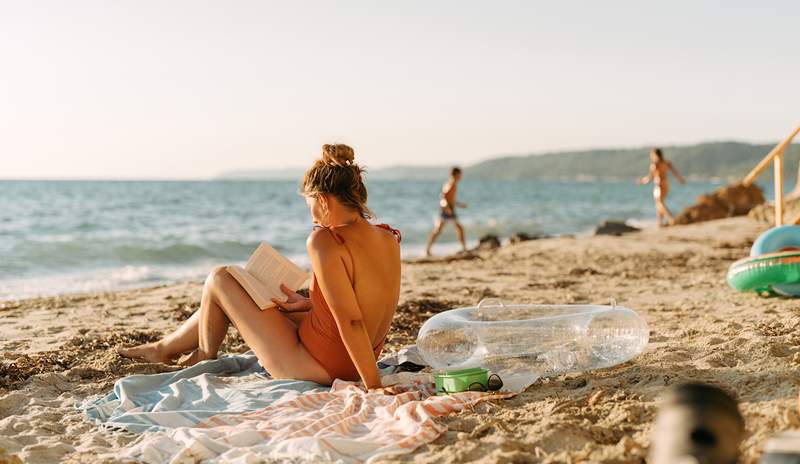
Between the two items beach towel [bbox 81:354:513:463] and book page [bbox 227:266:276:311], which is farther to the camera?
book page [bbox 227:266:276:311]

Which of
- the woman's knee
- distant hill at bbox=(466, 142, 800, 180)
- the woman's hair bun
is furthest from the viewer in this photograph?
distant hill at bbox=(466, 142, 800, 180)

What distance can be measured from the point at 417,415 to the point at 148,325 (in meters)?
3.34

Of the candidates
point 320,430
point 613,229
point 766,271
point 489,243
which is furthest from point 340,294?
point 613,229

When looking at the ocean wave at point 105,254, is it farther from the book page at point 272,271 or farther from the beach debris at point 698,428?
the beach debris at point 698,428

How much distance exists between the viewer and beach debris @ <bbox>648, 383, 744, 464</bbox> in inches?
69.7

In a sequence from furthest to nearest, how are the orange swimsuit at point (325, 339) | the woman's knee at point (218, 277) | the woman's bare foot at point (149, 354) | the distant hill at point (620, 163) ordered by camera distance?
the distant hill at point (620, 163), the woman's bare foot at point (149, 354), the woman's knee at point (218, 277), the orange swimsuit at point (325, 339)

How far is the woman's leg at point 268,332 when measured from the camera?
394 centimetres

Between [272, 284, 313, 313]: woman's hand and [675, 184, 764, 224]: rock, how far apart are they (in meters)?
13.5

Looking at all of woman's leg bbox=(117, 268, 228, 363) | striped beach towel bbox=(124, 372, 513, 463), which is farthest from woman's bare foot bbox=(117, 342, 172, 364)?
striped beach towel bbox=(124, 372, 513, 463)

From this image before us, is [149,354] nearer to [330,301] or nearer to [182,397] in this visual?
[182,397]

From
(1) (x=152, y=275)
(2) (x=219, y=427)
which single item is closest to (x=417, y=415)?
(2) (x=219, y=427)

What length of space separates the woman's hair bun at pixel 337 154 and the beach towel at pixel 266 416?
1.09 m

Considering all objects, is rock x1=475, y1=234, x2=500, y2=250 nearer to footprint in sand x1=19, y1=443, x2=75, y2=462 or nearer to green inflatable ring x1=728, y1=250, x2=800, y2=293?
green inflatable ring x1=728, y1=250, x2=800, y2=293

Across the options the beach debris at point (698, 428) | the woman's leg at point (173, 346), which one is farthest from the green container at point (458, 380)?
the beach debris at point (698, 428)
